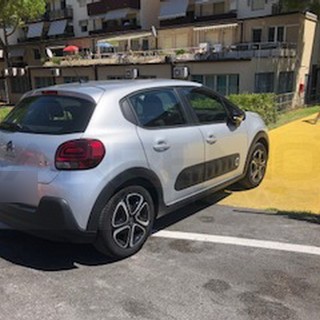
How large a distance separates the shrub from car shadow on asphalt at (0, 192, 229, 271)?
875cm

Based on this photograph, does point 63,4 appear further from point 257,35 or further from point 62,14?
point 257,35

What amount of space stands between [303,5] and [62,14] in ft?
100

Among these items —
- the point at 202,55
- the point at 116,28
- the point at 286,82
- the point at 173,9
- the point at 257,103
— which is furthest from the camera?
the point at 116,28

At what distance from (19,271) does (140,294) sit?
1.15m

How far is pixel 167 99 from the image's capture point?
437 centimetres

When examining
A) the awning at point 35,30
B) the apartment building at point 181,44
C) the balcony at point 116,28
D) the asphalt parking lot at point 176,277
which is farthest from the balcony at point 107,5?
the asphalt parking lot at point 176,277

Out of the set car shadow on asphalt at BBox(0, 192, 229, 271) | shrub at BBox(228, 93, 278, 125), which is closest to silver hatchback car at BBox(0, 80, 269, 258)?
car shadow on asphalt at BBox(0, 192, 229, 271)

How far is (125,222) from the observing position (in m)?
3.79

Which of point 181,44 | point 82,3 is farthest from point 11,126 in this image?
point 82,3

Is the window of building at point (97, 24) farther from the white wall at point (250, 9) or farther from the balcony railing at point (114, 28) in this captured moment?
the white wall at point (250, 9)

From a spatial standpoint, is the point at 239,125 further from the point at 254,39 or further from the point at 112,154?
the point at 254,39

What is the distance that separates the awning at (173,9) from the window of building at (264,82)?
46.9 ft

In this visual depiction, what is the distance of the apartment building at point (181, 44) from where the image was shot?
22875 millimetres

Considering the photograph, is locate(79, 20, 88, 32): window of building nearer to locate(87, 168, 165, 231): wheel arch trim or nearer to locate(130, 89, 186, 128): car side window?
locate(130, 89, 186, 128): car side window
